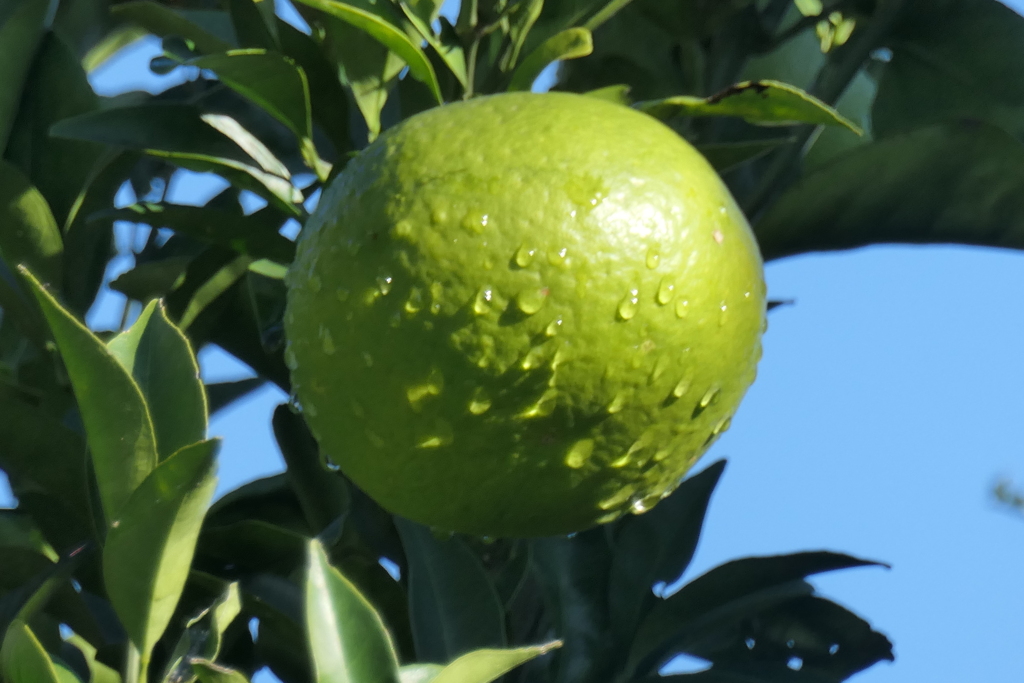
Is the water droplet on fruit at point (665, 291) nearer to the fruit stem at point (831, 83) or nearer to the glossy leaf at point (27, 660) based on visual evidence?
the fruit stem at point (831, 83)

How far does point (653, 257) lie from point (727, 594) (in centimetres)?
41

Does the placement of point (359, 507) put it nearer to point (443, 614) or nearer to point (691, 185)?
point (443, 614)

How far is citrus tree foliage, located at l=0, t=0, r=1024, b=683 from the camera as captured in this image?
81cm

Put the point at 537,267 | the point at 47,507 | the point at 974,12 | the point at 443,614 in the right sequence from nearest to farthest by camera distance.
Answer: the point at 537,267 < the point at 443,614 < the point at 47,507 < the point at 974,12

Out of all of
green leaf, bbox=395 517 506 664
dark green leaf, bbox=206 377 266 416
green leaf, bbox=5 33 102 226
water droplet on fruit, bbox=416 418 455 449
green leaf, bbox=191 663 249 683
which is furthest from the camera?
dark green leaf, bbox=206 377 266 416

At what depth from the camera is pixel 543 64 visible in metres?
0.91

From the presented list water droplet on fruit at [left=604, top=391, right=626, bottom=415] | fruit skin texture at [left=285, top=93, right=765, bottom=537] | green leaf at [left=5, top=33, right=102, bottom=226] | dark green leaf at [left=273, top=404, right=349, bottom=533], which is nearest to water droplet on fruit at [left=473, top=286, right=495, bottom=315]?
fruit skin texture at [left=285, top=93, right=765, bottom=537]

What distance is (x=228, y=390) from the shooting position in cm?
127

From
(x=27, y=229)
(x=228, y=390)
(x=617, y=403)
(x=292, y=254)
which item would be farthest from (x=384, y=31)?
(x=228, y=390)

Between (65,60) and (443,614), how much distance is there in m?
0.68

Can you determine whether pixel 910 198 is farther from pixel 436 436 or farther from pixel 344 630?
pixel 344 630

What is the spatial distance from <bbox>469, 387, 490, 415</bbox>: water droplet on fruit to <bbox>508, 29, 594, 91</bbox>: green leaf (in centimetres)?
30

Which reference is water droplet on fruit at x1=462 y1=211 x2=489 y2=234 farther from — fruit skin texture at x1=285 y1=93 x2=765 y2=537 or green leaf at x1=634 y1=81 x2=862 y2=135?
green leaf at x1=634 y1=81 x2=862 y2=135

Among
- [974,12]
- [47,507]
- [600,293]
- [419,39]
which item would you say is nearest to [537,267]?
[600,293]
